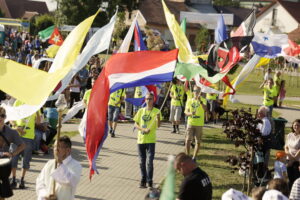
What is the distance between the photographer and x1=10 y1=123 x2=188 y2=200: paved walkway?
34.9 feet

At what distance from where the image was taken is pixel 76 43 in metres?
8.00

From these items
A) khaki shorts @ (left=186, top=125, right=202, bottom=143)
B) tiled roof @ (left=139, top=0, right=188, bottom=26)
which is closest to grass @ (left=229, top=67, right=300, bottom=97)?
khaki shorts @ (left=186, top=125, right=202, bottom=143)

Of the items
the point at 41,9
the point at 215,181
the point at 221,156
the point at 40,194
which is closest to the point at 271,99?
the point at 221,156

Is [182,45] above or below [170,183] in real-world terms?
above

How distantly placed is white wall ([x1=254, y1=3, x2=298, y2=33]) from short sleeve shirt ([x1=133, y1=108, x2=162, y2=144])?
77794 millimetres

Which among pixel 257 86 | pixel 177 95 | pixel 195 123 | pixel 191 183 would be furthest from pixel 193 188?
pixel 257 86

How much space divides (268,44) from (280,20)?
7560cm

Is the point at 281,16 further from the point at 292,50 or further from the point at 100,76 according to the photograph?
the point at 100,76

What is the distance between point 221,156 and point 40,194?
8.80 m

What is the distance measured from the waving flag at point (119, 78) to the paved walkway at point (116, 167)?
3196 millimetres

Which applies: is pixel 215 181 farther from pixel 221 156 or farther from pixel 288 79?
pixel 288 79

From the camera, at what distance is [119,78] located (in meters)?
7.77

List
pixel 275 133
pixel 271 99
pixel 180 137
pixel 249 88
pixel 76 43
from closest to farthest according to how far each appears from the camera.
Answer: pixel 76 43 → pixel 275 133 → pixel 180 137 → pixel 271 99 → pixel 249 88

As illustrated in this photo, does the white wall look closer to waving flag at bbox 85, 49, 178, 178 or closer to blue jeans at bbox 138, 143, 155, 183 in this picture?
blue jeans at bbox 138, 143, 155, 183
